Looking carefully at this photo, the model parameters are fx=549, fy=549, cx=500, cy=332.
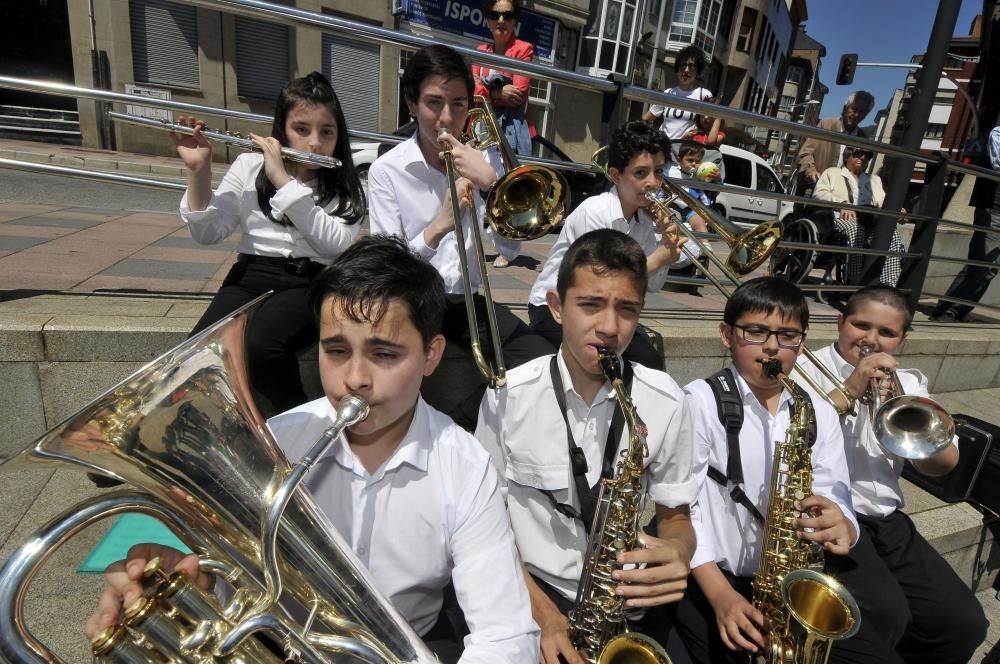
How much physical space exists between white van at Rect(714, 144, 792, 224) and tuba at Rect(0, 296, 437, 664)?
1047 cm

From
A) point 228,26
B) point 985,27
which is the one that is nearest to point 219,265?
point 985,27

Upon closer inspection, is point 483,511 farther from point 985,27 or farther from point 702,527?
point 985,27

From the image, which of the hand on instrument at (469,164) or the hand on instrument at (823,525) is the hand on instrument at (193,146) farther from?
the hand on instrument at (823,525)

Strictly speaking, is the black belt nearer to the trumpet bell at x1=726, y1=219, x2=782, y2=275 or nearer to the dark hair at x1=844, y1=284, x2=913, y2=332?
the trumpet bell at x1=726, y1=219, x2=782, y2=275

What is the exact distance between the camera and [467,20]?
50.6ft

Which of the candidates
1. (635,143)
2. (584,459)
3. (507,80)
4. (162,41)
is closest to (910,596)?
(584,459)

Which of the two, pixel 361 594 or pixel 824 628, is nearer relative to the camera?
pixel 361 594

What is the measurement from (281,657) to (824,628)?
1.63m

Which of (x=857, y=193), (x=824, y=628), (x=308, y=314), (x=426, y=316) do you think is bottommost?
(x=824, y=628)

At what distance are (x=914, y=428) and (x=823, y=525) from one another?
2.34ft

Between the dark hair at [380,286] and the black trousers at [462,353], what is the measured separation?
77cm

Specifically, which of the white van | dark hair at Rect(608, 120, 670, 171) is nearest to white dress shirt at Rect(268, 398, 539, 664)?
dark hair at Rect(608, 120, 670, 171)

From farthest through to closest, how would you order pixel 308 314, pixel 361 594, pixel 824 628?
pixel 308 314, pixel 824 628, pixel 361 594

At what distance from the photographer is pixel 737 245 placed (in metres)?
3.09
